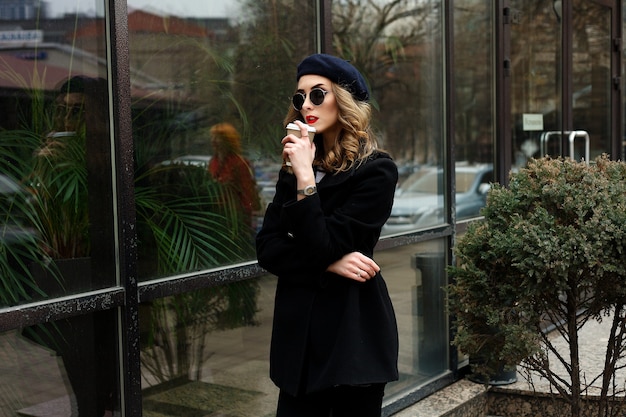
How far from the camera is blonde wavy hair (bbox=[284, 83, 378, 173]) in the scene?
8.23ft

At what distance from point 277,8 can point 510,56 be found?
240 cm

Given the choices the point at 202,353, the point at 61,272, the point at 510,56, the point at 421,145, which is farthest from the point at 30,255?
the point at 510,56

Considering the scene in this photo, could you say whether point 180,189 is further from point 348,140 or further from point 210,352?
point 348,140

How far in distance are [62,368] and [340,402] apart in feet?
3.15

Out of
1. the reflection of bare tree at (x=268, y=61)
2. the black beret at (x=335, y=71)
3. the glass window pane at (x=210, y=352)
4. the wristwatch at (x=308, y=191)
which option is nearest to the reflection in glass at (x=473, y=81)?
the reflection of bare tree at (x=268, y=61)

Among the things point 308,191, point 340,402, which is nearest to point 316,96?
point 308,191

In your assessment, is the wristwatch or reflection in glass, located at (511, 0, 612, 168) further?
reflection in glass, located at (511, 0, 612, 168)

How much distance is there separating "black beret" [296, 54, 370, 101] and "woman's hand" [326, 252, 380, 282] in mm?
496

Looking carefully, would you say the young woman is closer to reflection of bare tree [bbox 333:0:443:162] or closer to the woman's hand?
the woman's hand

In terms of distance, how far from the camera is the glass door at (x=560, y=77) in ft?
19.8

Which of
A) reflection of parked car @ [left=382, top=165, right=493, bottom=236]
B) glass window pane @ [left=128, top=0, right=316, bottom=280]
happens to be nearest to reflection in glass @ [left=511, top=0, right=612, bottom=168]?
reflection of parked car @ [left=382, top=165, right=493, bottom=236]

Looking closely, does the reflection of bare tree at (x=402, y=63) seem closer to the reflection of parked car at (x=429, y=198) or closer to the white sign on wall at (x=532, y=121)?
the reflection of parked car at (x=429, y=198)

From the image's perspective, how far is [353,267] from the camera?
2.42 metres

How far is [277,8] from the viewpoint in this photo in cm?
395
